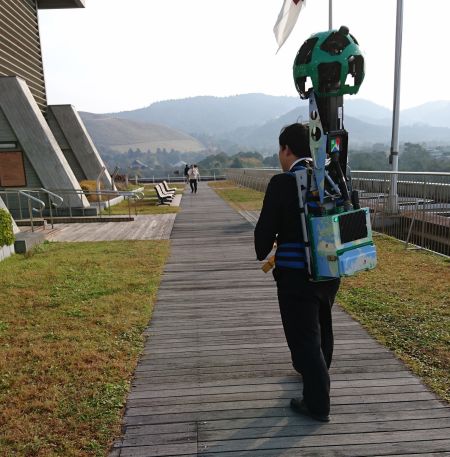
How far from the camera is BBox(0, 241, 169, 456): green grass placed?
2.72 metres

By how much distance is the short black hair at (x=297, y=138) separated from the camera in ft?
8.70

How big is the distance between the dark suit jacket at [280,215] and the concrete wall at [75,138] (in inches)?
697

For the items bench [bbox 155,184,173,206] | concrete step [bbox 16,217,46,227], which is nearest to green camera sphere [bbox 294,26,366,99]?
concrete step [bbox 16,217,46,227]

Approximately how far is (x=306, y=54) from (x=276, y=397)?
229 centimetres

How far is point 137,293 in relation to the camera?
570 cm

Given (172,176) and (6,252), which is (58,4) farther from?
(172,176)

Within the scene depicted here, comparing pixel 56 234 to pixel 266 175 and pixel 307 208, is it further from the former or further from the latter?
pixel 266 175

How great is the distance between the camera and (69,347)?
400cm

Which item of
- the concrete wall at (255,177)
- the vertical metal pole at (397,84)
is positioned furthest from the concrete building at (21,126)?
the vertical metal pole at (397,84)

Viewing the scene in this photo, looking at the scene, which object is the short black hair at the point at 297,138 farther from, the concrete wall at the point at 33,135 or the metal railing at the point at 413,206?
the concrete wall at the point at 33,135

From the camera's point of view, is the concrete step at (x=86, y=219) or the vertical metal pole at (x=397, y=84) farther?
the concrete step at (x=86, y=219)

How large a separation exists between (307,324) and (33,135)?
14.1 metres

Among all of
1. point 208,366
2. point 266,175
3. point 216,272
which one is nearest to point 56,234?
point 216,272

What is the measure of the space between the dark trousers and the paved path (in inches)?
302
